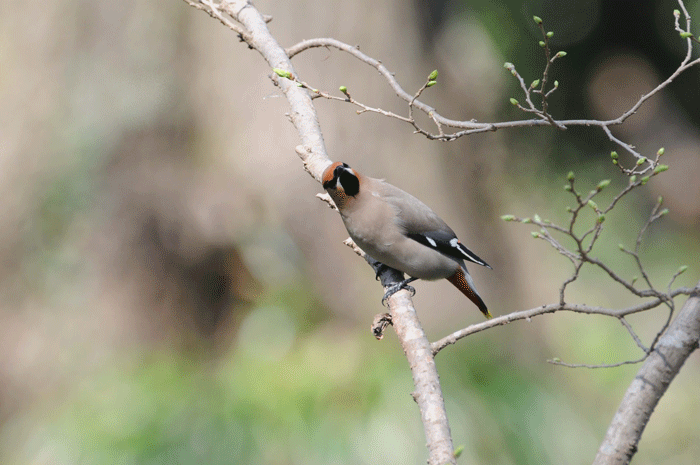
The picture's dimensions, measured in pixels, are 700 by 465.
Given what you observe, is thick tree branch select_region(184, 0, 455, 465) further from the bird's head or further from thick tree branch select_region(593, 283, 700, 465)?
thick tree branch select_region(593, 283, 700, 465)

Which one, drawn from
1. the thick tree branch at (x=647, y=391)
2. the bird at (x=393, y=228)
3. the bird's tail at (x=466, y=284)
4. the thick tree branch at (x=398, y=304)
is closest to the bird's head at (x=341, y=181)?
the bird at (x=393, y=228)

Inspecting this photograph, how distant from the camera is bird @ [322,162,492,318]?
2412 mm

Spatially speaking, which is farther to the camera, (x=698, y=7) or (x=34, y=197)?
(x=698, y=7)

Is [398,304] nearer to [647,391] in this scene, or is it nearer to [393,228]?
[393,228]

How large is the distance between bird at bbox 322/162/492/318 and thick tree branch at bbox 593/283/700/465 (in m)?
1.03

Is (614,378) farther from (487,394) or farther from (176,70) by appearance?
(176,70)

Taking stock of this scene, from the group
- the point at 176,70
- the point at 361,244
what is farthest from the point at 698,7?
the point at 361,244

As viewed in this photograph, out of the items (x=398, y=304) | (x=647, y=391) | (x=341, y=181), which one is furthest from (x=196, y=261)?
(x=647, y=391)

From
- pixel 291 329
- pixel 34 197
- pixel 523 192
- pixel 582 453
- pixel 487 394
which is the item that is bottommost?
pixel 582 453

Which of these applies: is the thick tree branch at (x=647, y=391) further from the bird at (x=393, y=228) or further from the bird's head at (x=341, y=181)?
the bird's head at (x=341, y=181)

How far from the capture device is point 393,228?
2467mm

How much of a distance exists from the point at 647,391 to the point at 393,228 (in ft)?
3.91

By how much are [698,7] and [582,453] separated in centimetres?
528

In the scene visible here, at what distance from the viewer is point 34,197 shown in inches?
184
